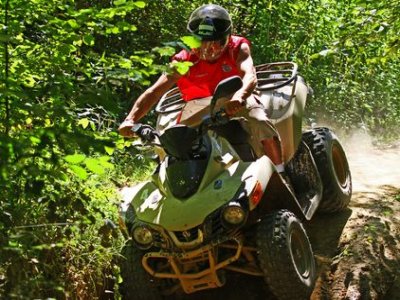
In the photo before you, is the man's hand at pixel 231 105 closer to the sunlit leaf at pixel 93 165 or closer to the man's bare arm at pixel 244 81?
the man's bare arm at pixel 244 81

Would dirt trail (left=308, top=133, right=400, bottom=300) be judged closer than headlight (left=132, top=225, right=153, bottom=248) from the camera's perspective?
No

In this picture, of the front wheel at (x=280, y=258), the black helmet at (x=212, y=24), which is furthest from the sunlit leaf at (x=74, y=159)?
the black helmet at (x=212, y=24)

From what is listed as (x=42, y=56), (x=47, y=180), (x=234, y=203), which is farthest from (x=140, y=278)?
(x=42, y=56)

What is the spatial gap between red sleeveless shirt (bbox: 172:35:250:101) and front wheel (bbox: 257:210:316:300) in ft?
3.90

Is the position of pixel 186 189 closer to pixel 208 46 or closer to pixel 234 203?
pixel 234 203

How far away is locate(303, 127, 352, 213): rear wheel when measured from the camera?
532 cm

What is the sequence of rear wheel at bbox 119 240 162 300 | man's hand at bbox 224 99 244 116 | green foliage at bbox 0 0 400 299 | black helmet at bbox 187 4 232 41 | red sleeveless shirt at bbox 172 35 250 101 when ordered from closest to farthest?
green foliage at bbox 0 0 400 299, man's hand at bbox 224 99 244 116, rear wheel at bbox 119 240 162 300, black helmet at bbox 187 4 232 41, red sleeveless shirt at bbox 172 35 250 101

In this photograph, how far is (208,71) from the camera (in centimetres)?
460

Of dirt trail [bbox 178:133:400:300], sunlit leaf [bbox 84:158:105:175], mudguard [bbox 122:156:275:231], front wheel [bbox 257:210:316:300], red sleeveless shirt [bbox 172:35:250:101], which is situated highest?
sunlit leaf [bbox 84:158:105:175]

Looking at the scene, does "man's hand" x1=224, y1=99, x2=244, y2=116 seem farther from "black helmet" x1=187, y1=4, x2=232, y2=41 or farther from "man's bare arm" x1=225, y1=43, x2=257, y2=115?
"black helmet" x1=187, y1=4, x2=232, y2=41

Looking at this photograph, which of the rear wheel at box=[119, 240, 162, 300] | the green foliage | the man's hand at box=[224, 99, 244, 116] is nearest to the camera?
the green foliage

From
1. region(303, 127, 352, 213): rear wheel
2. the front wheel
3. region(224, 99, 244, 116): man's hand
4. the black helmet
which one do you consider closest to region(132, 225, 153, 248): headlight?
the front wheel

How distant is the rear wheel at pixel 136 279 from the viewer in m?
3.97

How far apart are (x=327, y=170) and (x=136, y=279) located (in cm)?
214
